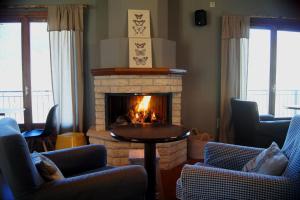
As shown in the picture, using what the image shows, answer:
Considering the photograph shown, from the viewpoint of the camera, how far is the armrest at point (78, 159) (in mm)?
2023

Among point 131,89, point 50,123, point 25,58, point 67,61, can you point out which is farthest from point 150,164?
point 25,58

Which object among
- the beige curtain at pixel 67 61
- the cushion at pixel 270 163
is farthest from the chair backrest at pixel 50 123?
the cushion at pixel 270 163

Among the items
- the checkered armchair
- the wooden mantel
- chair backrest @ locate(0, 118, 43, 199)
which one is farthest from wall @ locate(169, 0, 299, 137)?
chair backrest @ locate(0, 118, 43, 199)

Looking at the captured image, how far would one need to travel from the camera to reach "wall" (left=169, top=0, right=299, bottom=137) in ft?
13.7

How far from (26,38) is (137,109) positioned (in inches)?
82.1

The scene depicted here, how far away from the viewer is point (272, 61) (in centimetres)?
464

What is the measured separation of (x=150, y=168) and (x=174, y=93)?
165 centimetres

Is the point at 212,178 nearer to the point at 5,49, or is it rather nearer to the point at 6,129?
the point at 6,129

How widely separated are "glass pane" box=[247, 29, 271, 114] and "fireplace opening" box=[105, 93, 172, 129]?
1.82m

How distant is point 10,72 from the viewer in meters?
4.13

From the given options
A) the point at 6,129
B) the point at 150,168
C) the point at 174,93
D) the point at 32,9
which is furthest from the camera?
the point at 32,9

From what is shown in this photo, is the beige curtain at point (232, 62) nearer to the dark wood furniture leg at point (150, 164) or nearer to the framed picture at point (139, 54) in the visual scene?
the framed picture at point (139, 54)

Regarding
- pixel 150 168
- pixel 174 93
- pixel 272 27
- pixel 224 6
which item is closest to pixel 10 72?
pixel 174 93

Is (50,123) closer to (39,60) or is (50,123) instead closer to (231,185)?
(39,60)
